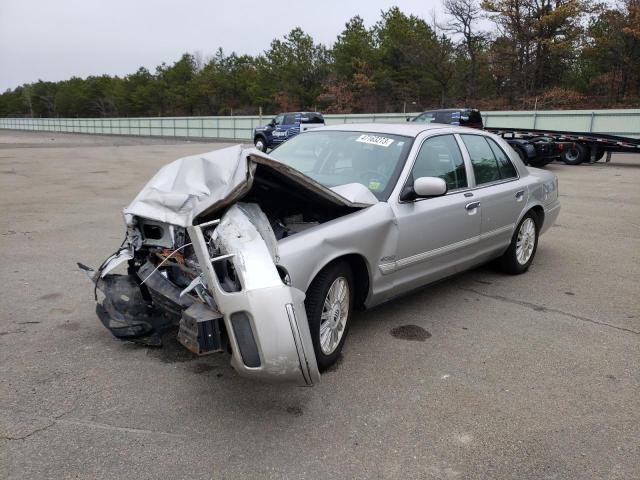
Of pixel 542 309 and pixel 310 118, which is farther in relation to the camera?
pixel 310 118

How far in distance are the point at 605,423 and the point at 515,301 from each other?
2029mm

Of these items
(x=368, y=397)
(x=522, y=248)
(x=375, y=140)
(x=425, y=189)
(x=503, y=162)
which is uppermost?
(x=375, y=140)

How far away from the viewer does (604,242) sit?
7.48 meters

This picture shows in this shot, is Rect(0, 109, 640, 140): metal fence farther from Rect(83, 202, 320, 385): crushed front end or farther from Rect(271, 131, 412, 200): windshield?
Rect(83, 202, 320, 385): crushed front end

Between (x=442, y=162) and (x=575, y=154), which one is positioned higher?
(x=442, y=162)

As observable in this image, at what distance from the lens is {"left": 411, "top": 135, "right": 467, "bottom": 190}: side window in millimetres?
4430

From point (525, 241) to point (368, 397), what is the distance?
11.0 feet

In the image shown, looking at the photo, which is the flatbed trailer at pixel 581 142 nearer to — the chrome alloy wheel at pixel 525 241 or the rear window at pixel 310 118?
the rear window at pixel 310 118

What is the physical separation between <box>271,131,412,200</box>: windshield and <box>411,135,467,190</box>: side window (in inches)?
Answer: 6.4

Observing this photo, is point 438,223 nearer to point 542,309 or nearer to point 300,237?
point 542,309

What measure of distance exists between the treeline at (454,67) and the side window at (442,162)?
1324 inches

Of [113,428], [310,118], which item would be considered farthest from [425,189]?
[310,118]

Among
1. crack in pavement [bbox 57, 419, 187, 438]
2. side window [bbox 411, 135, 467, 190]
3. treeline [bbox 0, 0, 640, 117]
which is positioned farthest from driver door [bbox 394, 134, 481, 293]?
treeline [bbox 0, 0, 640, 117]

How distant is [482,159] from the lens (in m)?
5.21
